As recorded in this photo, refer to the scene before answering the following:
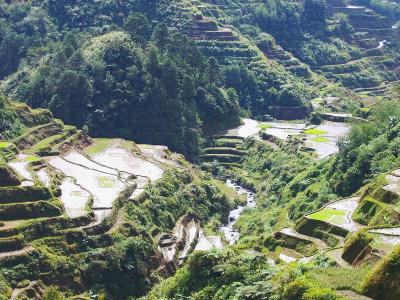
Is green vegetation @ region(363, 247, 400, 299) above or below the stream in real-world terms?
above

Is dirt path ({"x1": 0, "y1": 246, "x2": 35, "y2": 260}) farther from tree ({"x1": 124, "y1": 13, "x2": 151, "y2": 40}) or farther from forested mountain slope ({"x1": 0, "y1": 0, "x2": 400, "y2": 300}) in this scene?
tree ({"x1": 124, "y1": 13, "x2": 151, "y2": 40})

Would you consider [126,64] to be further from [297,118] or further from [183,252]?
[183,252]

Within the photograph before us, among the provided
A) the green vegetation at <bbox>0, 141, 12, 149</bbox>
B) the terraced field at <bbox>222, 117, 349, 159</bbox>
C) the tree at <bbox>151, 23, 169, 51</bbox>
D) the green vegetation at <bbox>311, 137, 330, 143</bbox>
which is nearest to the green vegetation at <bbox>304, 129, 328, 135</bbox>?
the terraced field at <bbox>222, 117, 349, 159</bbox>

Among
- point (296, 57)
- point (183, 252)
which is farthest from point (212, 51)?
point (183, 252)

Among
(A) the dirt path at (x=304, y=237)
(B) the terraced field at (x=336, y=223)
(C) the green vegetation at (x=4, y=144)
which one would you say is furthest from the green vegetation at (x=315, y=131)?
(A) the dirt path at (x=304, y=237)

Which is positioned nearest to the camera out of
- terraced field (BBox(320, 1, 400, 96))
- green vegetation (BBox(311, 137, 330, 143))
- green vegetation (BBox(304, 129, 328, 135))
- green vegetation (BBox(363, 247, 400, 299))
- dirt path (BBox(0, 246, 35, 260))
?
green vegetation (BBox(363, 247, 400, 299))

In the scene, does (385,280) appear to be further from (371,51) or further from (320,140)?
(371,51)

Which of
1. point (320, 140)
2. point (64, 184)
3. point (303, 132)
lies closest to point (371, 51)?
point (303, 132)

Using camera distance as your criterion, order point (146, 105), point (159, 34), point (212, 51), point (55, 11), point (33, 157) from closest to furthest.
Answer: point (33, 157), point (146, 105), point (159, 34), point (212, 51), point (55, 11)

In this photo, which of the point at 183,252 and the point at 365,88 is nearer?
the point at 183,252
